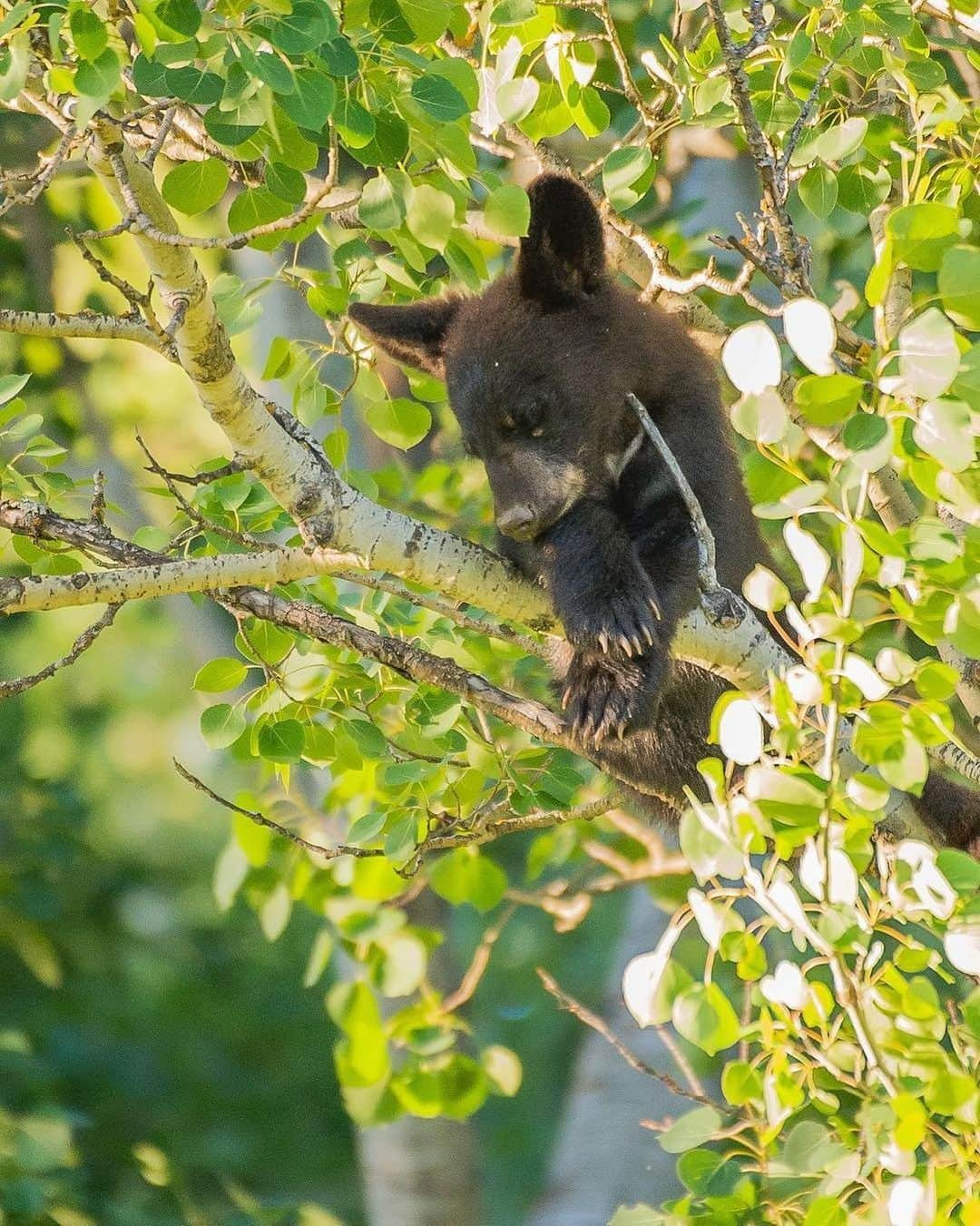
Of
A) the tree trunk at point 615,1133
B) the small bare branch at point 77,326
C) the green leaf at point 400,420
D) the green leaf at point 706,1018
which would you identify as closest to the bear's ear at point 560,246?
the green leaf at point 400,420

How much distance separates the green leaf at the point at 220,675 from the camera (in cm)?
351

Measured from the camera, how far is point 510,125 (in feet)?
13.2

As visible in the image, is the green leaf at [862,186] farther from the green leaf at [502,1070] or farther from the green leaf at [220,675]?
the green leaf at [502,1070]

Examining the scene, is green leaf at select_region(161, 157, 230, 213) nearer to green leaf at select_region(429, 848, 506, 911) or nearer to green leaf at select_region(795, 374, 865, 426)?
green leaf at select_region(795, 374, 865, 426)

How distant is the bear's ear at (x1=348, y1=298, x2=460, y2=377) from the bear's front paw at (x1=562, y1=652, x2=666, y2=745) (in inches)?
46.9

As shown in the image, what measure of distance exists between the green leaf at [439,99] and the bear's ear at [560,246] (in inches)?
44.8

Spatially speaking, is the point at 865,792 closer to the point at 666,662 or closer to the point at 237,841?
the point at 666,662

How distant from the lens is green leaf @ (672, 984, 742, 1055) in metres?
2.03

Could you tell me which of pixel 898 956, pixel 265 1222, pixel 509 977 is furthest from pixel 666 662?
pixel 509 977

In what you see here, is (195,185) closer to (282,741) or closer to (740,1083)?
(282,741)

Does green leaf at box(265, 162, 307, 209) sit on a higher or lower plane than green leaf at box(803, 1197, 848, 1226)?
higher

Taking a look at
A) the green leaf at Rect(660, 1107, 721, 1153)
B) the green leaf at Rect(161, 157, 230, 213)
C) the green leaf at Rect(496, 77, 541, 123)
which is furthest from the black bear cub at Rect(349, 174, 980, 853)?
the green leaf at Rect(660, 1107, 721, 1153)

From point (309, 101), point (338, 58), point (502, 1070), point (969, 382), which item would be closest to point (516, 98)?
point (338, 58)

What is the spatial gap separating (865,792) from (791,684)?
0.19 m
